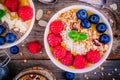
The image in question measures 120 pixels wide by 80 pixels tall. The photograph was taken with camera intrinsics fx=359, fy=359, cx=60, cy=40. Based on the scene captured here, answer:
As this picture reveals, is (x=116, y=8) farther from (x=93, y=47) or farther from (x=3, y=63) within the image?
(x=3, y=63)

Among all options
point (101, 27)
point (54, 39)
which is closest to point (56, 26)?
point (54, 39)

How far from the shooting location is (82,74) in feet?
3.96

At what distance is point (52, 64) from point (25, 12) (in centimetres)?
20

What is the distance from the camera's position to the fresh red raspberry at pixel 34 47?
117 cm

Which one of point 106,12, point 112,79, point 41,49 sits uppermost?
point 106,12

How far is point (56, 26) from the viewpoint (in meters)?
1.14

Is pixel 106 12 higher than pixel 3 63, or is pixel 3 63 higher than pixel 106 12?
pixel 106 12

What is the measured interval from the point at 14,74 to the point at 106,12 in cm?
37

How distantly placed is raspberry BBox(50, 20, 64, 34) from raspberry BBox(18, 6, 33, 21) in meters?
0.08

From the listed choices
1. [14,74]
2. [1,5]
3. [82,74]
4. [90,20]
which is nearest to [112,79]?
[82,74]

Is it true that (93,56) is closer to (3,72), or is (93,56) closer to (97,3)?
(97,3)

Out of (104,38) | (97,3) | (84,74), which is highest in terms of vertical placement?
(97,3)

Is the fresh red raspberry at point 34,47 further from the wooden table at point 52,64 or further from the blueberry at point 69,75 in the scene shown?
the blueberry at point 69,75

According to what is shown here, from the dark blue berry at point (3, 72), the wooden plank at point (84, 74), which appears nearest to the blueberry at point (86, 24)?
the wooden plank at point (84, 74)
